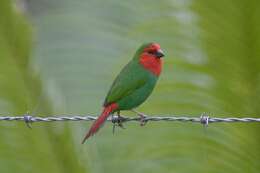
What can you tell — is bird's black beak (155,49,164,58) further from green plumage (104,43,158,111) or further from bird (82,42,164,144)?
green plumage (104,43,158,111)

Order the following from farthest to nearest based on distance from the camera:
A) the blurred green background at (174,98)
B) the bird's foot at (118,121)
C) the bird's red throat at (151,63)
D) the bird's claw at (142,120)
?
the bird's red throat at (151,63) → the bird's foot at (118,121) → the bird's claw at (142,120) → the blurred green background at (174,98)

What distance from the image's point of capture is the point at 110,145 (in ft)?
25.1

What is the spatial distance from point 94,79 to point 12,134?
1539 mm

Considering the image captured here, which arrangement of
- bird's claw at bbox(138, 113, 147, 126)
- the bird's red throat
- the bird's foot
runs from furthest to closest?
the bird's red throat < the bird's foot < bird's claw at bbox(138, 113, 147, 126)

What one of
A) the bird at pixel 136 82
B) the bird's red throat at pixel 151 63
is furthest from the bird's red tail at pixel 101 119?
the bird's red throat at pixel 151 63

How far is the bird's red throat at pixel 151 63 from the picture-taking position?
7.43 m

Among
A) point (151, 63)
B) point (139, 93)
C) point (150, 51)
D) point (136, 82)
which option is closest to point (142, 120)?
point (139, 93)

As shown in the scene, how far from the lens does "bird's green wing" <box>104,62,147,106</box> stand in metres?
7.12

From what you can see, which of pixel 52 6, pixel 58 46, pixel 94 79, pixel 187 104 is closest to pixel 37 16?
pixel 52 6

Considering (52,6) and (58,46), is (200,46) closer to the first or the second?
(58,46)

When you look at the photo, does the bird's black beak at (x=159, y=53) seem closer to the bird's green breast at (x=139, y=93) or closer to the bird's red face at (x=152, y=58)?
the bird's red face at (x=152, y=58)

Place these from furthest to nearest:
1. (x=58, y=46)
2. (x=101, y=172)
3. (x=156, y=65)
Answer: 1. (x=58, y=46)
2. (x=101, y=172)
3. (x=156, y=65)

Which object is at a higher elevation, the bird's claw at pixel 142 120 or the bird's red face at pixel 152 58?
the bird's red face at pixel 152 58

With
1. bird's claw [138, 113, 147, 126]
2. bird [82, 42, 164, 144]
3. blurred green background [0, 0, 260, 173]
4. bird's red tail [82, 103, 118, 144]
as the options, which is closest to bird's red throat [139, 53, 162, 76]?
bird [82, 42, 164, 144]
